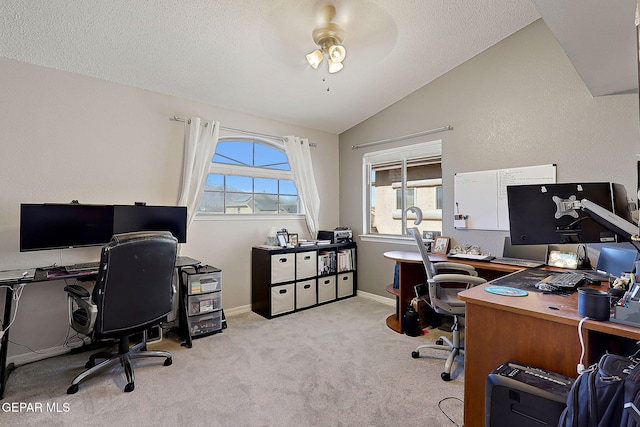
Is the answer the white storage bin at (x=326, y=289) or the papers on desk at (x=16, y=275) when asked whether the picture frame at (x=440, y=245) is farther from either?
the papers on desk at (x=16, y=275)

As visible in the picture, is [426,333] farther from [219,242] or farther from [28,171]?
[28,171]

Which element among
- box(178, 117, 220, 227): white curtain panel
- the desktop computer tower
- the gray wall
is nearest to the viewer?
the desktop computer tower

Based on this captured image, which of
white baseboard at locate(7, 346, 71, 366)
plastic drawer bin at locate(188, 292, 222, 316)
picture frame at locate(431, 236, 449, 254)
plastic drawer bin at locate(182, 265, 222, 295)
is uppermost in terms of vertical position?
picture frame at locate(431, 236, 449, 254)

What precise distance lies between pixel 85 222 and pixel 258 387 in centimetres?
193

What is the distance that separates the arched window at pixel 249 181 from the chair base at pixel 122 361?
146 centimetres

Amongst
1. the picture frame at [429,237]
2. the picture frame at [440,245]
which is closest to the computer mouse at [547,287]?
the picture frame at [440,245]

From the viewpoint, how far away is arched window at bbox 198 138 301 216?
3465mm

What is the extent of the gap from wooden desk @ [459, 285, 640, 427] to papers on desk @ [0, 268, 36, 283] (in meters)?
2.82

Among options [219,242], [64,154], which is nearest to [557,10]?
[219,242]

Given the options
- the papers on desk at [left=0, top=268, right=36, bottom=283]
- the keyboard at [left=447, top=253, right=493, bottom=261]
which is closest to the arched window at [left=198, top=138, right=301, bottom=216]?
the papers on desk at [left=0, top=268, right=36, bottom=283]

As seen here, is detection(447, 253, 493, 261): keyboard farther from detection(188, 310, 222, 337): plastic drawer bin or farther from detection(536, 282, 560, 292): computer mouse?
detection(188, 310, 222, 337): plastic drawer bin

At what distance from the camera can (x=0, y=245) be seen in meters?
2.29

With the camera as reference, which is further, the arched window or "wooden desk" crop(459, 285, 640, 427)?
the arched window

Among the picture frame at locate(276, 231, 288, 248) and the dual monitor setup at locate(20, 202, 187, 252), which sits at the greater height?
the dual monitor setup at locate(20, 202, 187, 252)
